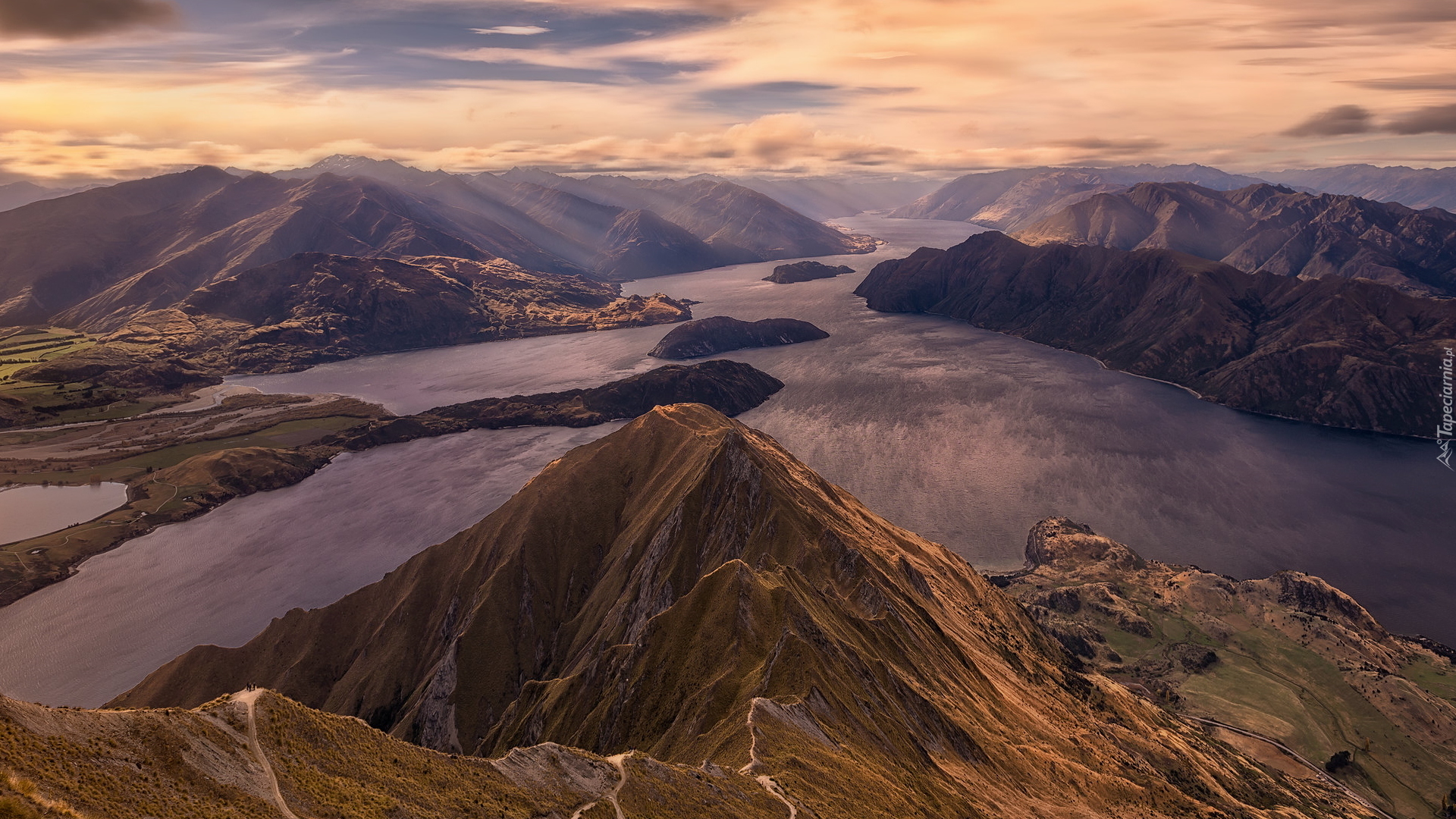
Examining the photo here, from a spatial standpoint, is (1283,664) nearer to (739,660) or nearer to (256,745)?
(739,660)

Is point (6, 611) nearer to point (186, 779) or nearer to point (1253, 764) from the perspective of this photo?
point (186, 779)

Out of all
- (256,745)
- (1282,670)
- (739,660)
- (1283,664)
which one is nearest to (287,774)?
(256,745)

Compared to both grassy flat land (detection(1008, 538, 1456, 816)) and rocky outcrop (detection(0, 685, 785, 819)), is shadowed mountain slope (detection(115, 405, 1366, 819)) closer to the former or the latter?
rocky outcrop (detection(0, 685, 785, 819))

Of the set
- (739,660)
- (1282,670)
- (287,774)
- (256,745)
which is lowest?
(1282,670)

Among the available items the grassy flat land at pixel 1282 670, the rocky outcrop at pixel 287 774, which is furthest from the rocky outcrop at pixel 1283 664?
the rocky outcrop at pixel 287 774

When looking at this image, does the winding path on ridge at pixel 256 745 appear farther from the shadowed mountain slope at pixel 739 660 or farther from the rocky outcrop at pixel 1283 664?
the rocky outcrop at pixel 1283 664
